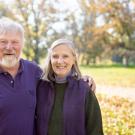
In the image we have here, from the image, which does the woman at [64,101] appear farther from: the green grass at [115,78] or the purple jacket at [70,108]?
the green grass at [115,78]

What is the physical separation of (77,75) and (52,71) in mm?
253

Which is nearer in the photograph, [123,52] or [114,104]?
[114,104]

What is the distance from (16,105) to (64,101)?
458 millimetres

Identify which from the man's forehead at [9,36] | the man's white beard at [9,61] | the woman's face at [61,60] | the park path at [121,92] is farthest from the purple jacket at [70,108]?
the park path at [121,92]

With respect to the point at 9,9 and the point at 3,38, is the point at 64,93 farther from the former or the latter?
the point at 9,9

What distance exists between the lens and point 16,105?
3.86 metres

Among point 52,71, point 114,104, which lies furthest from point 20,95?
point 114,104

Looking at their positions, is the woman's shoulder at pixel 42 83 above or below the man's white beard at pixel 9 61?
below

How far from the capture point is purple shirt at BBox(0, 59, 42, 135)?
3850mm

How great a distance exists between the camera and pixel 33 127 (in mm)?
4008

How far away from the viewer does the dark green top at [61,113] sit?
3.88 metres

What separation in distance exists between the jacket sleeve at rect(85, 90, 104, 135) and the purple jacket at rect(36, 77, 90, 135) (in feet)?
0.16

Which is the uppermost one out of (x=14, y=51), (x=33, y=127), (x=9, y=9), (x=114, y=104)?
(x=9, y=9)

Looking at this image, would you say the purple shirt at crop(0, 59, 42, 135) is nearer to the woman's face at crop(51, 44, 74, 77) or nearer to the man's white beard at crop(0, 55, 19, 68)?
the man's white beard at crop(0, 55, 19, 68)
